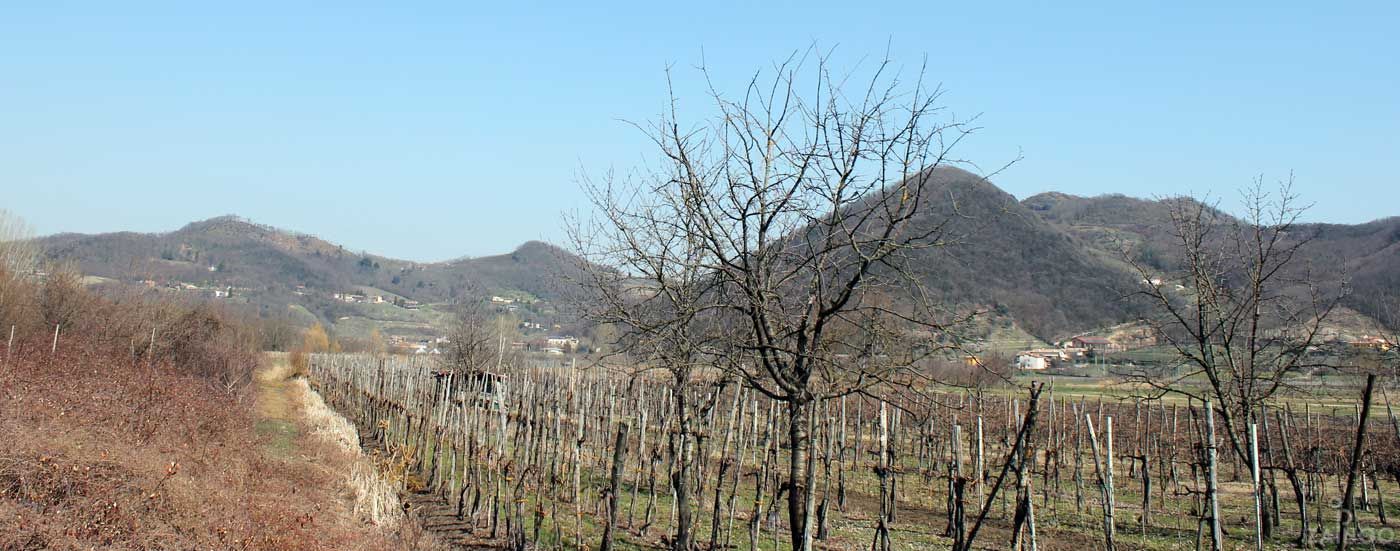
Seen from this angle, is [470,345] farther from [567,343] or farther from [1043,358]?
[1043,358]

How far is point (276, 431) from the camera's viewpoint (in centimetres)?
2289

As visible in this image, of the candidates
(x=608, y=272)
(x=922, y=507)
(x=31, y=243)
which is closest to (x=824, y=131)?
(x=608, y=272)

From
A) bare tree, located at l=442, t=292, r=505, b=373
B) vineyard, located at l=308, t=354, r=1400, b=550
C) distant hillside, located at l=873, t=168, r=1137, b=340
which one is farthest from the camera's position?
bare tree, located at l=442, t=292, r=505, b=373

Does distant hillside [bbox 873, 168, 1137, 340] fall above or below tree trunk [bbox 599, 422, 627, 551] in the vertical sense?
above

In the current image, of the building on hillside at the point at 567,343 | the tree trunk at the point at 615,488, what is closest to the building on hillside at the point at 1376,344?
the tree trunk at the point at 615,488

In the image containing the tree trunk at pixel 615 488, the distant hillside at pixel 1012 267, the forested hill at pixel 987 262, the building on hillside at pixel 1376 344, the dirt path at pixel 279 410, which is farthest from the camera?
the dirt path at pixel 279 410

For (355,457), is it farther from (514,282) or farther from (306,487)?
(514,282)

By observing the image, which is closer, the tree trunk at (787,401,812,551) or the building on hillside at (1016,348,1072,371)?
the tree trunk at (787,401,812,551)

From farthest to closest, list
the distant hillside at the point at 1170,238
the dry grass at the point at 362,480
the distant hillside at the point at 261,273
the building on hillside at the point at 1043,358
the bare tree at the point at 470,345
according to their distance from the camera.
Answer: the distant hillside at the point at 261,273 → the building on hillside at the point at 1043,358 → the bare tree at the point at 470,345 → the distant hillside at the point at 1170,238 → the dry grass at the point at 362,480

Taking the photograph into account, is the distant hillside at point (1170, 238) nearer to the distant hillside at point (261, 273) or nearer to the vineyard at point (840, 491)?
the vineyard at point (840, 491)

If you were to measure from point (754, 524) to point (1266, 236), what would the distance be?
→ 886cm

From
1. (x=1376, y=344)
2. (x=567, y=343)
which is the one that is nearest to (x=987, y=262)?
(x=567, y=343)

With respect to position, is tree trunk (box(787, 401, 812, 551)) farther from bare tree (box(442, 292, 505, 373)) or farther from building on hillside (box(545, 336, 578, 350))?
building on hillside (box(545, 336, 578, 350))

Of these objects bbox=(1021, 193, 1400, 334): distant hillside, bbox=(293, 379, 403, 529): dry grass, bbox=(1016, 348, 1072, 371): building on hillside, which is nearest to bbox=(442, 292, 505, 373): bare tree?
bbox=(293, 379, 403, 529): dry grass
